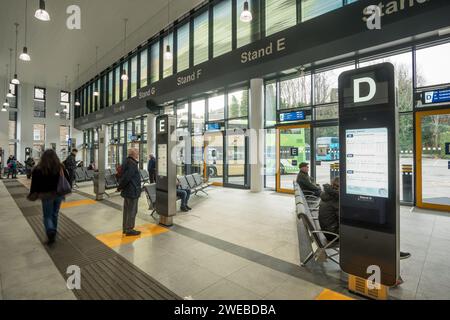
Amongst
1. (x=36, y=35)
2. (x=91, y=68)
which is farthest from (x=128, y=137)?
(x=36, y=35)

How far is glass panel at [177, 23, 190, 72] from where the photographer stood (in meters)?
9.61

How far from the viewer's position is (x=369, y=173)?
92.3 inches

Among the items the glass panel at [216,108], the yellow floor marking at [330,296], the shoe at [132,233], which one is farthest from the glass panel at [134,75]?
the yellow floor marking at [330,296]

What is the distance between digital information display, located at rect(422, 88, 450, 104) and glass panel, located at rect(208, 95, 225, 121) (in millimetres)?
6820

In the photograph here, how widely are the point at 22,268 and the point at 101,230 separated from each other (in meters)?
1.60

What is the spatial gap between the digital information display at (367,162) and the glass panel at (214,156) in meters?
8.29

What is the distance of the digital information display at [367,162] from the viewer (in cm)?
227

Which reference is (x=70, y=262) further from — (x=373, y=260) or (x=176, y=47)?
(x=176, y=47)

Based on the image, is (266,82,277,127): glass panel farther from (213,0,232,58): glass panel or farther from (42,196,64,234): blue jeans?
(42,196,64,234): blue jeans

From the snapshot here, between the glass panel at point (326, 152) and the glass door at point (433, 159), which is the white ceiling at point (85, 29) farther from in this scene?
the glass door at point (433, 159)

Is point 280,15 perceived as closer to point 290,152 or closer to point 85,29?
point 290,152

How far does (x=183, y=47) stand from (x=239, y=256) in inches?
352

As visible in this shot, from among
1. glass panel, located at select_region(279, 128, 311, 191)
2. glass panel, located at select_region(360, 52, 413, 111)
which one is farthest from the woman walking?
glass panel, located at select_region(360, 52, 413, 111)
